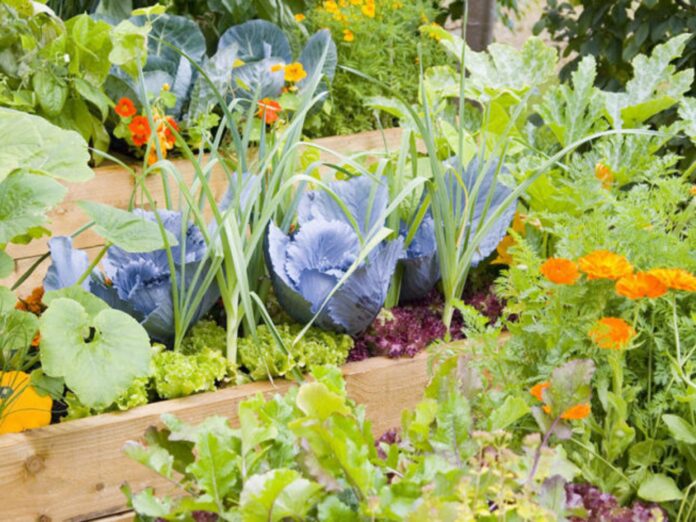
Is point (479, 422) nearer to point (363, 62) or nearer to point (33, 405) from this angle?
point (33, 405)

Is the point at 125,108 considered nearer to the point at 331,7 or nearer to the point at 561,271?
the point at 331,7

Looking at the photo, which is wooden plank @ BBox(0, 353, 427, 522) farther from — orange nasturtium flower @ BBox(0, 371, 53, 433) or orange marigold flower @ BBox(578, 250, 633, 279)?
orange marigold flower @ BBox(578, 250, 633, 279)

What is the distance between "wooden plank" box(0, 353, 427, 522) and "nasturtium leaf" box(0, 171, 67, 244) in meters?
0.35

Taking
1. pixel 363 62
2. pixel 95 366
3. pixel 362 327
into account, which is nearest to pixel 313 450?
pixel 95 366

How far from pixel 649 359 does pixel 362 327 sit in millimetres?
739

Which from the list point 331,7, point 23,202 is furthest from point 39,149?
point 331,7

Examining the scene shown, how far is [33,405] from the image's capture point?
1752 mm

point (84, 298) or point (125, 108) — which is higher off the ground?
point (125, 108)

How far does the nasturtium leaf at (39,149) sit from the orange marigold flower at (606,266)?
0.88 metres

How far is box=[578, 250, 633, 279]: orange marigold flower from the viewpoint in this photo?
49.6 inches

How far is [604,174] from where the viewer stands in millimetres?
2148

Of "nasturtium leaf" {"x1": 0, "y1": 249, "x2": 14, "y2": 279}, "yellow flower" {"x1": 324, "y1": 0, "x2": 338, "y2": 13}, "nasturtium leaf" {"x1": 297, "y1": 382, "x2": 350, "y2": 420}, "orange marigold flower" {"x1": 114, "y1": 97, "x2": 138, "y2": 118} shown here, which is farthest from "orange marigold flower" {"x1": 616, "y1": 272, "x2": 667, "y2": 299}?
"yellow flower" {"x1": 324, "y1": 0, "x2": 338, "y2": 13}

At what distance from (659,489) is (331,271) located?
0.84 meters

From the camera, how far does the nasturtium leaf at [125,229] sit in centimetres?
175
